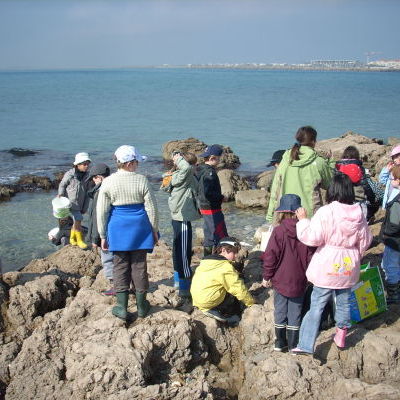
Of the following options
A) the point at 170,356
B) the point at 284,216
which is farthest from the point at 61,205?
the point at 284,216

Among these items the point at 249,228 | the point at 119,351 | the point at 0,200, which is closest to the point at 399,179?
the point at 119,351

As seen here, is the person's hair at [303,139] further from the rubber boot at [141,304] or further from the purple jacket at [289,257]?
the rubber boot at [141,304]

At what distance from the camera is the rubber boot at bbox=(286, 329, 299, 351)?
502 centimetres

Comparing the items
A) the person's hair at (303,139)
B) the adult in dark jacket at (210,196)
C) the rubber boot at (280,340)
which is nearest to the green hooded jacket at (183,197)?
the adult in dark jacket at (210,196)

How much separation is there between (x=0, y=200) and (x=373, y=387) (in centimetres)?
1446

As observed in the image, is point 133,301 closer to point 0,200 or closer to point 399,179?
point 399,179

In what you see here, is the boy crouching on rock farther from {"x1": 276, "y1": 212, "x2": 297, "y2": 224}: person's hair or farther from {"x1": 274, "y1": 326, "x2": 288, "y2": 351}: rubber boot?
{"x1": 276, "y1": 212, "x2": 297, "y2": 224}: person's hair

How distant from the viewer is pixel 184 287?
21.3ft

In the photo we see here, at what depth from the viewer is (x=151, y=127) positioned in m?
39.5

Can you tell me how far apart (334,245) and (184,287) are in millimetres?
2480

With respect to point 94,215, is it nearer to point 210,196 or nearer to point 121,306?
point 121,306

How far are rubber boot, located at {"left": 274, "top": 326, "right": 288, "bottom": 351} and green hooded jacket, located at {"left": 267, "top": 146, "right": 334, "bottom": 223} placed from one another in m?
1.52

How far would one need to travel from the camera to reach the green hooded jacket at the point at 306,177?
5.82 meters

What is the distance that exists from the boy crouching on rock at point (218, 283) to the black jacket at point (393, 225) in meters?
1.86
